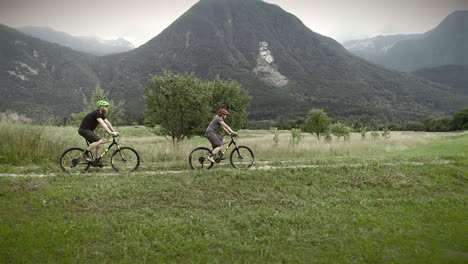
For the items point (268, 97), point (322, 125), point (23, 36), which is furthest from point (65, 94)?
point (322, 125)

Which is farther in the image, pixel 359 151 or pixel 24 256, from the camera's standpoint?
pixel 359 151

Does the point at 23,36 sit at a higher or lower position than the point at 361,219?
higher

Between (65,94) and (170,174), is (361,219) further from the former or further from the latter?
A: (65,94)

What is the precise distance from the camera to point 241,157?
1606cm

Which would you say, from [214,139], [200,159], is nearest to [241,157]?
[214,139]

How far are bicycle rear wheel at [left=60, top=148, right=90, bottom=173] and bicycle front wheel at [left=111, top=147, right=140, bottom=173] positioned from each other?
3.61ft

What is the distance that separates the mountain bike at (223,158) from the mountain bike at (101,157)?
96.2 inches

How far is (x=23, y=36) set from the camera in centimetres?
→ 16562

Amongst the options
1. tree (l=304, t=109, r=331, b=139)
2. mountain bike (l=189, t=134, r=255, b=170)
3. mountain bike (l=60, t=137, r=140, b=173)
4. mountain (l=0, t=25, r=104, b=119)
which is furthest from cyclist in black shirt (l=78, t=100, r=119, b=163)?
mountain (l=0, t=25, r=104, b=119)

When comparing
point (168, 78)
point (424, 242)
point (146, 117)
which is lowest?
point (424, 242)

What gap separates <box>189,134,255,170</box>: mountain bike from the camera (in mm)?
15398

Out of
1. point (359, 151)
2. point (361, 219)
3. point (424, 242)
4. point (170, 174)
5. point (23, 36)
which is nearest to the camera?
point (424, 242)

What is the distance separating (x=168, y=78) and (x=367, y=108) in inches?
5979

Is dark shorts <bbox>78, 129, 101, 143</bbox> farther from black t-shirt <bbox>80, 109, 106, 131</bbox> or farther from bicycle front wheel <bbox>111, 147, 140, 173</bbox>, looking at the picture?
bicycle front wheel <bbox>111, 147, 140, 173</bbox>
